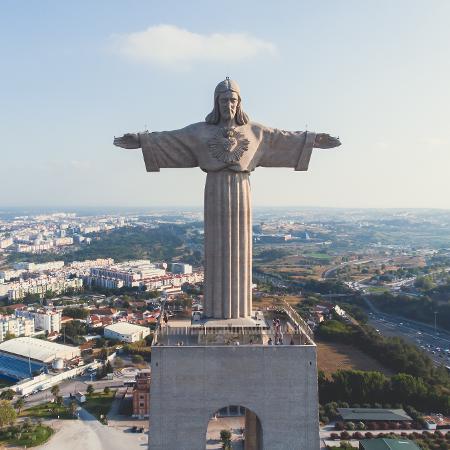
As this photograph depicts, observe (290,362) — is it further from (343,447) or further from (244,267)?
(343,447)

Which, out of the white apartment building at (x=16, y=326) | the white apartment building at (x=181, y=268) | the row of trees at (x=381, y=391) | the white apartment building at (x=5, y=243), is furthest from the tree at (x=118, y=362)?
the white apartment building at (x=5, y=243)

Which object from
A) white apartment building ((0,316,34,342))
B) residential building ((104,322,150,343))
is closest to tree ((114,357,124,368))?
residential building ((104,322,150,343))

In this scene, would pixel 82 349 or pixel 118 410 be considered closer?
pixel 118 410

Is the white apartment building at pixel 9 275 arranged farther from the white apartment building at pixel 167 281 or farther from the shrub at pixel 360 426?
the shrub at pixel 360 426

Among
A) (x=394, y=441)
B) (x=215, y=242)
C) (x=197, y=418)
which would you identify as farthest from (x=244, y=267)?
(x=394, y=441)

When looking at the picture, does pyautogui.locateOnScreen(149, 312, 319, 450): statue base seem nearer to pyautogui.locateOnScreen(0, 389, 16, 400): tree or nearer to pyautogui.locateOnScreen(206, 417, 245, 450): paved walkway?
pyautogui.locateOnScreen(206, 417, 245, 450): paved walkway

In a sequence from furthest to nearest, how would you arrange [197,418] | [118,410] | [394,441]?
[118,410]
[394,441]
[197,418]
